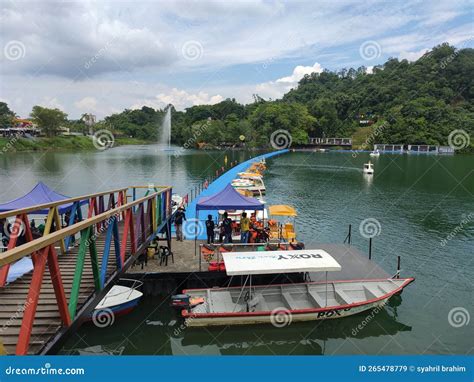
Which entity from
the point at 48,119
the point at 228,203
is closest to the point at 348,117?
the point at 48,119

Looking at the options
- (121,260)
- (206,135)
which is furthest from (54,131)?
(121,260)

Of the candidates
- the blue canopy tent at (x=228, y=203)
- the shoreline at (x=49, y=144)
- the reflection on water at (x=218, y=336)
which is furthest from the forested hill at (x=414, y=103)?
the reflection on water at (x=218, y=336)

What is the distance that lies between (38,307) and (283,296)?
904cm

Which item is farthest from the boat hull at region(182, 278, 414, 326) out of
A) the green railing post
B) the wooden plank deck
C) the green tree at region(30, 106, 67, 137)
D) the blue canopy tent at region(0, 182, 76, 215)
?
the green tree at region(30, 106, 67, 137)

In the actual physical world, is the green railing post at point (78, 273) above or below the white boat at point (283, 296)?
above

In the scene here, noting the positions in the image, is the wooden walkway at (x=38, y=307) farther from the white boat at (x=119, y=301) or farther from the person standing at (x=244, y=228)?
the person standing at (x=244, y=228)

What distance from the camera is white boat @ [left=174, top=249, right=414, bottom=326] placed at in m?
12.2

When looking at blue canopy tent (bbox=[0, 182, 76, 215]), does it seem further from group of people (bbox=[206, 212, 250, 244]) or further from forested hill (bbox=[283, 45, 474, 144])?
forested hill (bbox=[283, 45, 474, 144])

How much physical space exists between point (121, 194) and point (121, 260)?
5.87m

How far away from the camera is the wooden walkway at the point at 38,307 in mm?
5672

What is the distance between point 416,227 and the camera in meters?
26.7

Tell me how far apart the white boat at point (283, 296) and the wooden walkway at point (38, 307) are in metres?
4.72

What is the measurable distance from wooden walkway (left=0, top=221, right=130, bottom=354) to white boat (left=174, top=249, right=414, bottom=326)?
4.72 metres

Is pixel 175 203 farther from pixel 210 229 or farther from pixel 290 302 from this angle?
pixel 290 302
